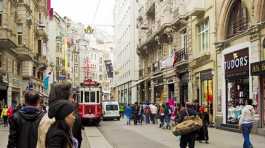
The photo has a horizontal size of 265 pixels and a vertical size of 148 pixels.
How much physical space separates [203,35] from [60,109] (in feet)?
96.1

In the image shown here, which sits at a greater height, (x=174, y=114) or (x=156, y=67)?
(x=156, y=67)

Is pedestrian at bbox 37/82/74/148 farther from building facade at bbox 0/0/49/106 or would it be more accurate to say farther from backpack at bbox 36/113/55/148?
building facade at bbox 0/0/49/106

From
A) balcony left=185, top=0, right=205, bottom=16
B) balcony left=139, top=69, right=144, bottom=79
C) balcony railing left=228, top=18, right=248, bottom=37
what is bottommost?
balcony left=139, top=69, right=144, bottom=79

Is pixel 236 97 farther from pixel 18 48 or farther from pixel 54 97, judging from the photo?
pixel 18 48

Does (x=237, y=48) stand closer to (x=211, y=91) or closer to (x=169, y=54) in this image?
(x=211, y=91)

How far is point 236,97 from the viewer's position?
2639 centimetres

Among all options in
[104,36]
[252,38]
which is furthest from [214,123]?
[104,36]

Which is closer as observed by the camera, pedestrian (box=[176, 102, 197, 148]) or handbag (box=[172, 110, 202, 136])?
handbag (box=[172, 110, 202, 136])

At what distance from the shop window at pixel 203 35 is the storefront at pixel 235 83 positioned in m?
4.67

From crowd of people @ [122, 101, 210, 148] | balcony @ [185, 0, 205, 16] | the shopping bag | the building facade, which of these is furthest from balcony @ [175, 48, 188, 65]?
the shopping bag

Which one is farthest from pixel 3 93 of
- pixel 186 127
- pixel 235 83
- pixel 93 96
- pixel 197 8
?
pixel 186 127

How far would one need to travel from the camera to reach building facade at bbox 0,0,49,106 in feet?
130

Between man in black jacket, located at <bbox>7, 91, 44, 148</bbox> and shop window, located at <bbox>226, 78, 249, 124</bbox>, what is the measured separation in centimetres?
1951

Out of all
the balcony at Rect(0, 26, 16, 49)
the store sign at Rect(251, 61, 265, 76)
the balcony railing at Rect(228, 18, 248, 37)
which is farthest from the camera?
the balcony at Rect(0, 26, 16, 49)
